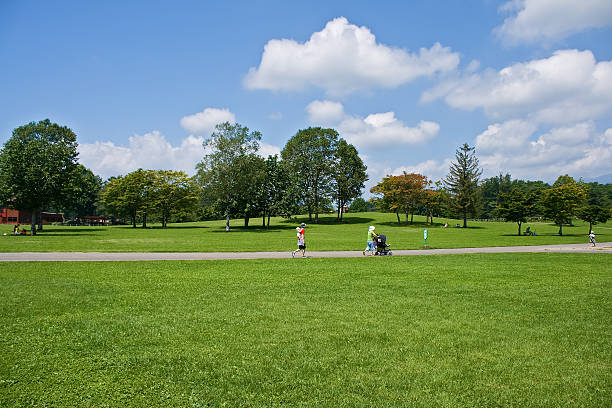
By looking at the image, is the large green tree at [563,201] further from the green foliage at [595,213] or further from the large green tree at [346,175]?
the large green tree at [346,175]

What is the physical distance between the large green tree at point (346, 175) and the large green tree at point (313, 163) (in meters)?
1.18

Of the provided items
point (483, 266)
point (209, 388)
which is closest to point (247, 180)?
point (483, 266)

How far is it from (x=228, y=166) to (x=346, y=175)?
29.0 meters

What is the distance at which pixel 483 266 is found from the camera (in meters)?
17.1

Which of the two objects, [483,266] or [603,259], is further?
[603,259]

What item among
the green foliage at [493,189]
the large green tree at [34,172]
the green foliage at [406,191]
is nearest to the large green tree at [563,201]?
the green foliage at [406,191]

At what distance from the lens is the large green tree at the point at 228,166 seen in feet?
184

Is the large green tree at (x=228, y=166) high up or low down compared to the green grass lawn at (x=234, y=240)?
up

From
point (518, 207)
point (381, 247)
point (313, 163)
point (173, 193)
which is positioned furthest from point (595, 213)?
point (173, 193)

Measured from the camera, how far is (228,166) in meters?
56.1

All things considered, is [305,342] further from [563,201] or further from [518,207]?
[563,201]

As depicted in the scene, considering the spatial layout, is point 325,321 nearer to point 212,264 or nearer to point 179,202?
point 212,264

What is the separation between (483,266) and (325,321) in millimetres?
11707

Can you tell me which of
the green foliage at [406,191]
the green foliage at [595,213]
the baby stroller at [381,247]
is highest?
the green foliage at [406,191]
